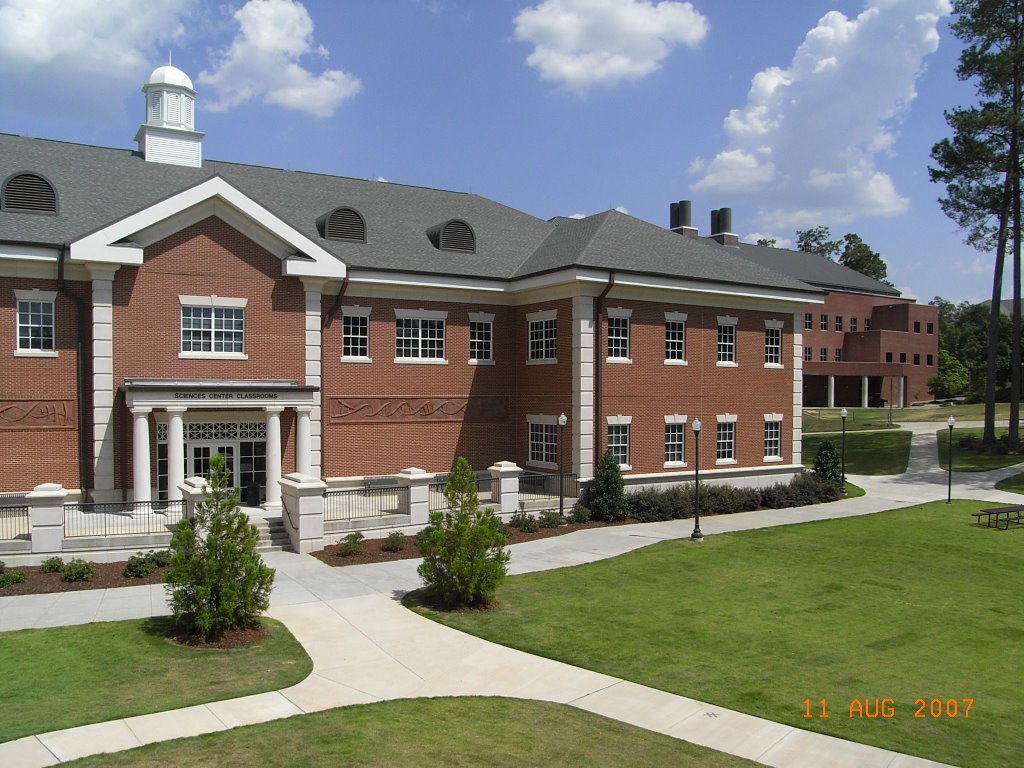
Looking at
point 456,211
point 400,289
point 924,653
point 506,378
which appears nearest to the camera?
point 924,653

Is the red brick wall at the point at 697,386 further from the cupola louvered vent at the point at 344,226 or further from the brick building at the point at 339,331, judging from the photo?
the cupola louvered vent at the point at 344,226

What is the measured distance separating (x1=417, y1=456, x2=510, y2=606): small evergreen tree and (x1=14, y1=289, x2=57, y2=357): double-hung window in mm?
13505

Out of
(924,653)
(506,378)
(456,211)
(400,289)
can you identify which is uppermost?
(456,211)

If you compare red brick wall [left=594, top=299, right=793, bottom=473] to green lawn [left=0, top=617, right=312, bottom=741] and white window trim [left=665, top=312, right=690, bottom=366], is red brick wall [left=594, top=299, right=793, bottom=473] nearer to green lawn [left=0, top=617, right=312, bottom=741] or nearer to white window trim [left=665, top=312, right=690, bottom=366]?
white window trim [left=665, top=312, right=690, bottom=366]

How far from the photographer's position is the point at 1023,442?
43938mm

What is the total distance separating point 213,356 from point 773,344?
2092 centimetres

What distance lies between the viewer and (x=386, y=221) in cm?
3031

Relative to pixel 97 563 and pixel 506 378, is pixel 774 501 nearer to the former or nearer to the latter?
pixel 506 378

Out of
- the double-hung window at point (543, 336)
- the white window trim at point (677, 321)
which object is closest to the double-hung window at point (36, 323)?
the double-hung window at point (543, 336)

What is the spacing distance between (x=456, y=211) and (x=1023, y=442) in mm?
33306

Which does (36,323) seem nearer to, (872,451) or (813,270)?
(872,451)

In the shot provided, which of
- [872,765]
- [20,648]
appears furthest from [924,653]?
[20,648]

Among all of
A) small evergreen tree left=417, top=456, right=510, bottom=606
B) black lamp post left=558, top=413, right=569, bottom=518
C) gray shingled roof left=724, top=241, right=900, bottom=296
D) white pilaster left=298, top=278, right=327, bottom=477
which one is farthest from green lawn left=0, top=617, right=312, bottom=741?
gray shingled roof left=724, top=241, right=900, bottom=296

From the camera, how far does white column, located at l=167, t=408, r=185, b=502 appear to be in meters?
22.3
